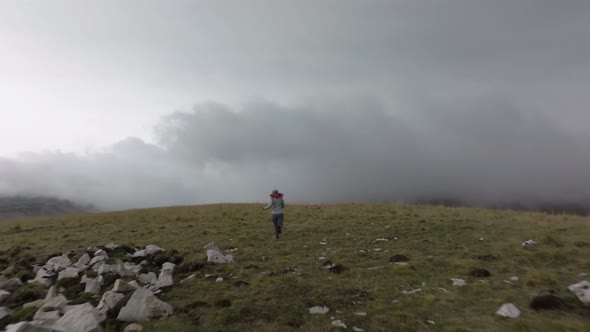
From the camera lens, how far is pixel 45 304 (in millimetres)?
8836

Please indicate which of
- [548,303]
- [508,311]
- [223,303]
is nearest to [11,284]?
[223,303]

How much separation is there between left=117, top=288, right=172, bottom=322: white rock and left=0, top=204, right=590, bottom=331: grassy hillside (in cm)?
43

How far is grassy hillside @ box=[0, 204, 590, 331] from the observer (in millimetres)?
8008

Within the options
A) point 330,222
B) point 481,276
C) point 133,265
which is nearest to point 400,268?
point 481,276

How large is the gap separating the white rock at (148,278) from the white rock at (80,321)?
385cm

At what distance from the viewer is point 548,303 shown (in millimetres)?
8078

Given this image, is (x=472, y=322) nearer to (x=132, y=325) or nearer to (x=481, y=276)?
(x=481, y=276)

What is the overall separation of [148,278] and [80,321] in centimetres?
475

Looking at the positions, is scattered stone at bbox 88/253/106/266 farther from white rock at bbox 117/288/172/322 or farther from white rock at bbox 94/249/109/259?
white rock at bbox 117/288/172/322

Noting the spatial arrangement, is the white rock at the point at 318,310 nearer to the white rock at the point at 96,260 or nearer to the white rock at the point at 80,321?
the white rock at the point at 80,321

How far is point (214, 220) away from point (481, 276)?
22652 mm

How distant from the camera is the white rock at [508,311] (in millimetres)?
7688

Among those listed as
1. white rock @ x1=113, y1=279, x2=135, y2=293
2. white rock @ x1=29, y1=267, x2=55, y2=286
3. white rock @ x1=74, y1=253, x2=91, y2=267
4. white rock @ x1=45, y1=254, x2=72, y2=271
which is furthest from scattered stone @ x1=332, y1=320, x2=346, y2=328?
white rock @ x1=45, y1=254, x2=72, y2=271

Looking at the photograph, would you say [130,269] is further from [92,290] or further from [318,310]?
[318,310]
